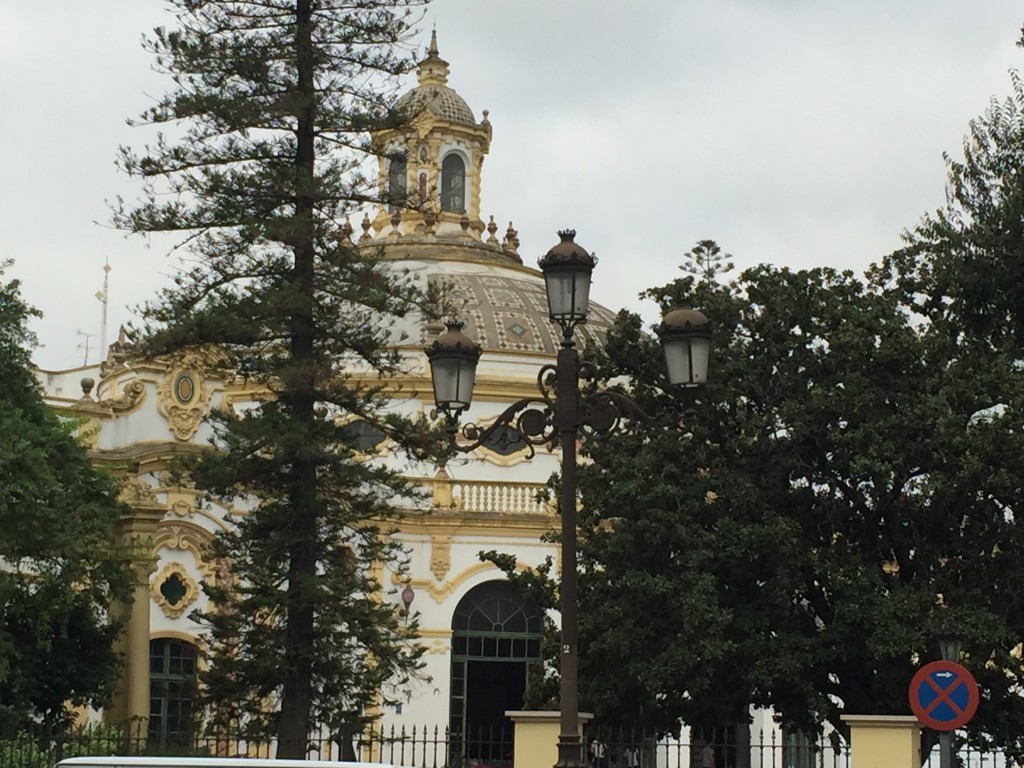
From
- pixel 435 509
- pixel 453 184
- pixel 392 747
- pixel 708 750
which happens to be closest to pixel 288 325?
pixel 392 747

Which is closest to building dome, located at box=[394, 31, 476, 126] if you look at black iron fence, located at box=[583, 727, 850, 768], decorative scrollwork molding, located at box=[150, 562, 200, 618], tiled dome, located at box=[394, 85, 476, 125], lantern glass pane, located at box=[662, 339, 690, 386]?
tiled dome, located at box=[394, 85, 476, 125]

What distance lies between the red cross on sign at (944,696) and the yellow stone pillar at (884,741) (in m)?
3.88

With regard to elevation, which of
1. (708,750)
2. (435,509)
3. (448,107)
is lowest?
(708,750)

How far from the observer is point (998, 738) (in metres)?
24.9

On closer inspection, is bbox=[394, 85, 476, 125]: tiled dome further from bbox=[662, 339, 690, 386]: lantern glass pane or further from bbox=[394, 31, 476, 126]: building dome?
bbox=[662, 339, 690, 386]: lantern glass pane

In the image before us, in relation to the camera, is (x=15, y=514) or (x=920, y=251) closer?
(x=15, y=514)

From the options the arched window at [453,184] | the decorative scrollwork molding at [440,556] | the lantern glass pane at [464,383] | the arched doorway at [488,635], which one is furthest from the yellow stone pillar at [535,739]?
the arched window at [453,184]

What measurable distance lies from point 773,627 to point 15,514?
33.6ft

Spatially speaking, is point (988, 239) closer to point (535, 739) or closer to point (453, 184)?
point (535, 739)

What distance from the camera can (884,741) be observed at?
1805 cm

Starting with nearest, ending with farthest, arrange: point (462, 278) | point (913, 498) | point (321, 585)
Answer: point (321, 585) → point (913, 498) → point (462, 278)

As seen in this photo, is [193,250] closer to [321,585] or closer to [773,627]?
[321,585]

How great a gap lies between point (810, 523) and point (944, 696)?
12.1m

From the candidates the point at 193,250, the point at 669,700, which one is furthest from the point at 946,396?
the point at 193,250
